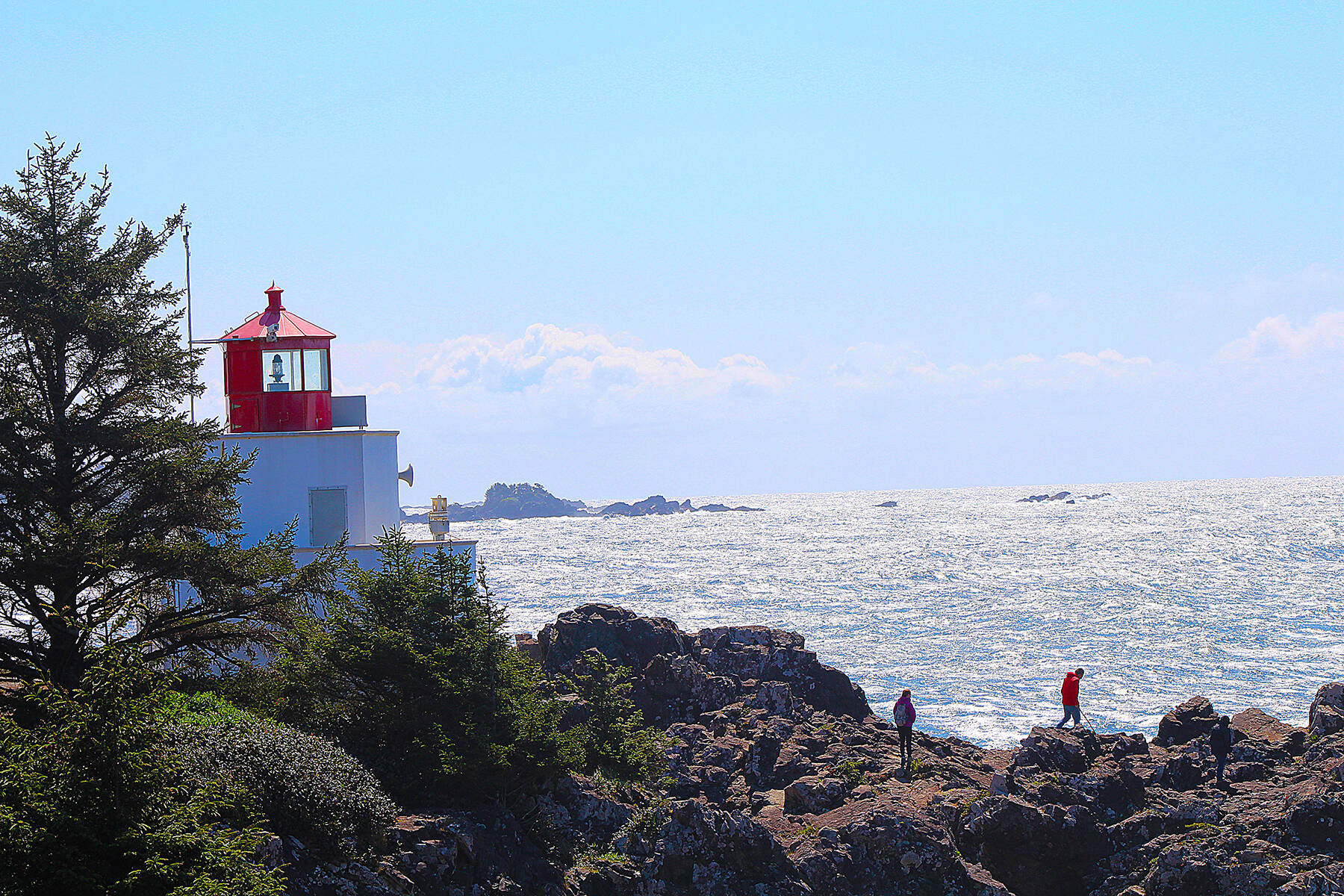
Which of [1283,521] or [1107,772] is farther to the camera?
[1283,521]

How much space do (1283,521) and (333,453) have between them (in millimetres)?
172727

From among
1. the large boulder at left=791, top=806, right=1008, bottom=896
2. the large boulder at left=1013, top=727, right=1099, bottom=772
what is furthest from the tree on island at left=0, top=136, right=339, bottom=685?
the large boulder at left=1013, top=727, right=1099, bottom=772

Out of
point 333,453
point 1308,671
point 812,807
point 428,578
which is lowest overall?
point 1308,671

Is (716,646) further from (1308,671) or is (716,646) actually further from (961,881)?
(1308,671)

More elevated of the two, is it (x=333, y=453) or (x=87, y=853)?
(x=333, y=453)

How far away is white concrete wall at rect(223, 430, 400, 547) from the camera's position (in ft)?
78.7

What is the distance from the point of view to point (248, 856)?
12.9 m

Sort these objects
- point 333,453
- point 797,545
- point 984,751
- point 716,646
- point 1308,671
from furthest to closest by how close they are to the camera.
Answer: point 797,545, point 1308,671, point 716,646, point 984,751, point 333,453

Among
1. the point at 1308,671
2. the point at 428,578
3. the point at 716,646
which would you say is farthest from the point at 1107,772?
the point at 1308,671

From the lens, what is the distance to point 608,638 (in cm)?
Answer: 2878

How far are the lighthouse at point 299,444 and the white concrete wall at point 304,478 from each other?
0.02 m

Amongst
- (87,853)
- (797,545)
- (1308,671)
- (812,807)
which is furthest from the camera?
(797,545)

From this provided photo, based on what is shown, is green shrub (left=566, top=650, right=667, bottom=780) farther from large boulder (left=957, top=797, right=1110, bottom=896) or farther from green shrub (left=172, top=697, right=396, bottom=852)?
large boulder (left=957, top=797, right=1110, bottom=896)

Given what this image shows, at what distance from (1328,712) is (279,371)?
24.1 meters
